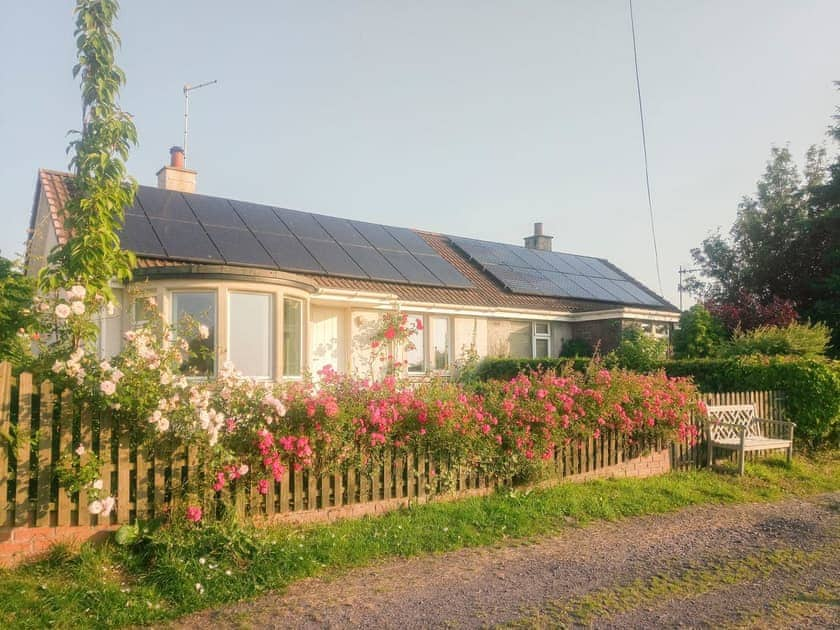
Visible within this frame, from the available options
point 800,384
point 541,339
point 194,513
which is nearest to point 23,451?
point 194,513

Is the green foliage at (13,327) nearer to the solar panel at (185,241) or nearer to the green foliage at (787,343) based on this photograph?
the solar panel at (185,241)

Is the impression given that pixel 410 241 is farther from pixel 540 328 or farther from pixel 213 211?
pixel 213 211

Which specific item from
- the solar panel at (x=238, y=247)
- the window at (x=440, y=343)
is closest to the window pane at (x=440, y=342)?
the window at (x=440, y=343)

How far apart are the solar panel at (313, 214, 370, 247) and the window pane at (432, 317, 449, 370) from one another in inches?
121

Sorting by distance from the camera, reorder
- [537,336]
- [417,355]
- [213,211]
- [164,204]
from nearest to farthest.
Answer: [164,204]
[213,211]
[417,355]
[537,336]

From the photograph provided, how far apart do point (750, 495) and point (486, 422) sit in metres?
4.22

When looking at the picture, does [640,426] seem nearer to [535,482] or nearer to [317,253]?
[535,482]

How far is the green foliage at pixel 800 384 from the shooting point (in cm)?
1161

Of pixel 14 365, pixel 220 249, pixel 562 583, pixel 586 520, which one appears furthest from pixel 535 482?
pixel 220 249

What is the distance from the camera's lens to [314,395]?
6.94 meters

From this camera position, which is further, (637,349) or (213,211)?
(637,349)

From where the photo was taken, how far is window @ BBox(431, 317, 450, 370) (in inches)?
724

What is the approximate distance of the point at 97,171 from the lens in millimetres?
6426

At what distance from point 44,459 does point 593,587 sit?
15.2 ft
